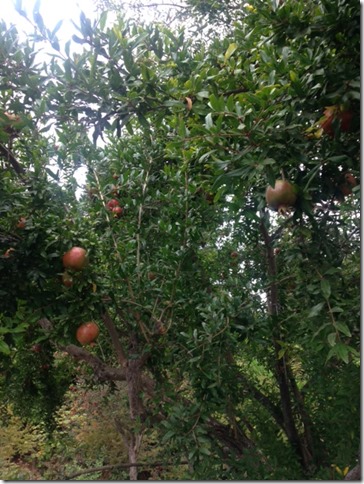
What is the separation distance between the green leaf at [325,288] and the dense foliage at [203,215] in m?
0.03

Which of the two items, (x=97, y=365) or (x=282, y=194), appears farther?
(x=97, y=365)

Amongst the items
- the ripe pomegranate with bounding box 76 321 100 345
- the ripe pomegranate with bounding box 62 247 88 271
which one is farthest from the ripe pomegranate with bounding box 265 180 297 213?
the ripe pomegranate with bounding box 76 321 100 345

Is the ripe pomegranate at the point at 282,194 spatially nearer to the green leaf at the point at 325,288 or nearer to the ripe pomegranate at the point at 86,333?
the green leaf at the point at 325,288

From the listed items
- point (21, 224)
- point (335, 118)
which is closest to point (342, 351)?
point (335, 118)

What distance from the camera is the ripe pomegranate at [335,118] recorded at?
1.19 meters

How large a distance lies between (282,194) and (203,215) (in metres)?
0.85

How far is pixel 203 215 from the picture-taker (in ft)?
6.88

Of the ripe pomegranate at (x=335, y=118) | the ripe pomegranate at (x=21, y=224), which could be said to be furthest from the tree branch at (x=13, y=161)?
the ripe pomegranate at (x=335, y=118)

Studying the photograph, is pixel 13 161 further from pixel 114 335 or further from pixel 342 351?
pixel 342 351

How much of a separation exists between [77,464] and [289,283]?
334cm

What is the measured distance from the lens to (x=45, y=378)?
3.22 metres

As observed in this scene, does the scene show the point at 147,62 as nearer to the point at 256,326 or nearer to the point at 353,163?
the point at 353,163

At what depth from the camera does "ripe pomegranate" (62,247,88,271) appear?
157 centimetres

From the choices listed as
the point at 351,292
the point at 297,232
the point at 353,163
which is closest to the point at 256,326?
the point at 351,292
